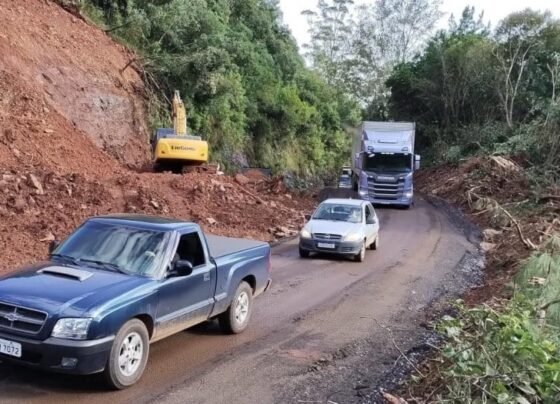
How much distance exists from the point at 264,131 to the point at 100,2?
614 inches

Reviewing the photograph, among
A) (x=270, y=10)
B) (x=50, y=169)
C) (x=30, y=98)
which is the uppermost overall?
(x=270, y=10)

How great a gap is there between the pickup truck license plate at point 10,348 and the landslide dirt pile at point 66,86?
1099 cm

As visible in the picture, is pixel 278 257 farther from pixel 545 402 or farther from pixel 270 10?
pixel 270 10

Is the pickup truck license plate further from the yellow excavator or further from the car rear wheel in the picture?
the yellow excavator

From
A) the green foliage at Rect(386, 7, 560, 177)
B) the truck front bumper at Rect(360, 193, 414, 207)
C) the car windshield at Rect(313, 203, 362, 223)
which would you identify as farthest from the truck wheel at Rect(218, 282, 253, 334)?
the green foliage at Rect(386, 7, 560, 177)

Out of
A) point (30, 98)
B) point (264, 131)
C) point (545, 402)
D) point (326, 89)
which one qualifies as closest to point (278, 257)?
point (30, 98)

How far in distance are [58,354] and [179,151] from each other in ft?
50.2

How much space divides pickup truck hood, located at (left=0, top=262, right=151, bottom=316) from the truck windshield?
24121 mm

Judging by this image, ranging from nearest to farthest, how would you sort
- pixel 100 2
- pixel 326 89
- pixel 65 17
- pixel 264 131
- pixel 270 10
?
pixel 65 17 → pixel 100 2 → pixel 264 131 → pixel 270 10 → pixel 326 89

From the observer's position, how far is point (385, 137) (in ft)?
99.5

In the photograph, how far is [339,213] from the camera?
55.6ft

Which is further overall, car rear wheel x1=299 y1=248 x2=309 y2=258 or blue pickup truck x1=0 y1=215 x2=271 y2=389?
car rear wheel x1=299 y1=248 x2=309 y2=258

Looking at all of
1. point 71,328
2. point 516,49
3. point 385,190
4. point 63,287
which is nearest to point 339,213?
point 63,287

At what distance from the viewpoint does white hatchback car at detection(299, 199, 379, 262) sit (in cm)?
1558
